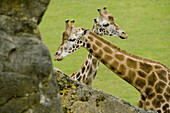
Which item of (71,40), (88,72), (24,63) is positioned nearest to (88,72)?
(88,72)

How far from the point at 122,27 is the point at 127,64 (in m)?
8.86

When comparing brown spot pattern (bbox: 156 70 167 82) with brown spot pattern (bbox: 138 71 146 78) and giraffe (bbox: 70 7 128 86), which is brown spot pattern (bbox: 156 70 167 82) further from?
giraffe (bbox: 70 7 128 86)

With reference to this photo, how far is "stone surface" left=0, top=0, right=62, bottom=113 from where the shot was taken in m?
3.10

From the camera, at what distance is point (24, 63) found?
312 centimetres

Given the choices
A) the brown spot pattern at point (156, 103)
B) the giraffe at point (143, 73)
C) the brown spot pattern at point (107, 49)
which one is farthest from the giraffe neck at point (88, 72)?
the brown spot pattern at point (156, 103)

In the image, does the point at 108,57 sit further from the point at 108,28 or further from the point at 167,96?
the point at 108,28

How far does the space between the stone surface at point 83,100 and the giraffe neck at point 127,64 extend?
1111 millimetres

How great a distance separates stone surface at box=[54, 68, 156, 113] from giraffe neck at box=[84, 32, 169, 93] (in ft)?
3.64

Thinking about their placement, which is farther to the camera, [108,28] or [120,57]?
[108,28]

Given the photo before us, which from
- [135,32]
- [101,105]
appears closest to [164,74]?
[101,105]

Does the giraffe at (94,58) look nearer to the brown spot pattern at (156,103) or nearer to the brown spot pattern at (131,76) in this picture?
the brown spot pattern at (131,76)

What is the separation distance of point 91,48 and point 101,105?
1735mm

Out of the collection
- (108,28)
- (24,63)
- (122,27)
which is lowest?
(122,27)

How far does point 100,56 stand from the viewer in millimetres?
5789
